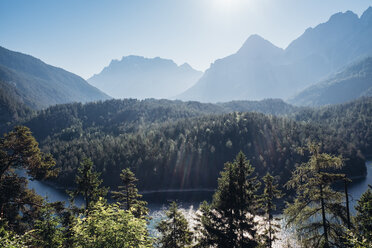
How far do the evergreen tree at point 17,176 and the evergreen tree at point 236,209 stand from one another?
1936cm

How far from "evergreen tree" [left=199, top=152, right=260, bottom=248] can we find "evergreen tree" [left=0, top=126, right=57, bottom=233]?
19362 millimetres

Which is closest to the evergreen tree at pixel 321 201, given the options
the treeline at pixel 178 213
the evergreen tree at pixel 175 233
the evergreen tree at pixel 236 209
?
the treeline at pixel 178 213

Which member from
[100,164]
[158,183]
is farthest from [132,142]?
[158,183]

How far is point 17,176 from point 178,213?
20.0 meters

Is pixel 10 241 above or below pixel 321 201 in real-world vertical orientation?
below

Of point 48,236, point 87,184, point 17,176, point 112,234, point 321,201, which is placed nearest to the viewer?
point 112,234

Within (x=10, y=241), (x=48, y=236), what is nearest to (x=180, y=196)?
(x=48, y=236)

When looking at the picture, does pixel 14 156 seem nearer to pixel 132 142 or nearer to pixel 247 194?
pixel 247 194

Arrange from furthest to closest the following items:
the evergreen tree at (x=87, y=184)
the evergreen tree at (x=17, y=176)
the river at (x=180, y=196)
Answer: the river at (x=180, y=196) → the evergreen tree at (x=87, y=184) → the evergreen tree at (x=17, y=176)

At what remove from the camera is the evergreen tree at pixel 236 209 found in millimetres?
23969

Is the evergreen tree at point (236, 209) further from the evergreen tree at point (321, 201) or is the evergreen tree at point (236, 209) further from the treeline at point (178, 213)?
the evergreen tree at point (321, 201)

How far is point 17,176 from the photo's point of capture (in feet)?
79.5

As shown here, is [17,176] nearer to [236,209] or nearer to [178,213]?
[178,213]

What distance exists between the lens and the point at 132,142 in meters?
157
